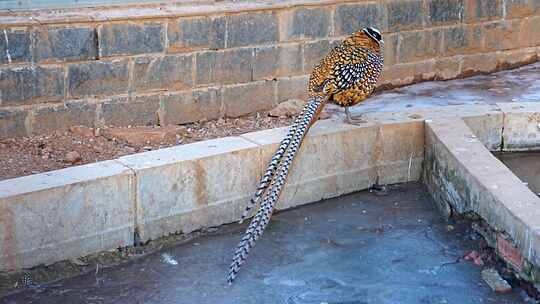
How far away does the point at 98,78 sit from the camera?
703cm

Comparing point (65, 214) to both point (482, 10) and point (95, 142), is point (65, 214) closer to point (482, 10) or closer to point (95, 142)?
point (95, 142)

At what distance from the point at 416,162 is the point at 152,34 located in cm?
226

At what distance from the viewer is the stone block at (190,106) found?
24.4 feet

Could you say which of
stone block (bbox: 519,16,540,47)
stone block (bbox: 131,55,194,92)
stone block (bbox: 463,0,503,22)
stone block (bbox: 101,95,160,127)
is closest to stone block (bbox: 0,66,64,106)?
stone block (bbox: 101,95,160,127)

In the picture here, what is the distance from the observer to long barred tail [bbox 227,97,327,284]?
5.51 m

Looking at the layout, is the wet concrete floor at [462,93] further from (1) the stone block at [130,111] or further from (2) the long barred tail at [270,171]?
(2) the long barred tail at [270,171]

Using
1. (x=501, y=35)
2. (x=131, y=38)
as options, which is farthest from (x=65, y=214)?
(x=501, y=35)

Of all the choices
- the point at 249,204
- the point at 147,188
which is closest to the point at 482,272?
the point at 249,204

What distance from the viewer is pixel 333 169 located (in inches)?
260

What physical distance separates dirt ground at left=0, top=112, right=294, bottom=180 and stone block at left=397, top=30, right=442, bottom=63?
1679 millimetres

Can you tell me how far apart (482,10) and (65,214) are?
18.3 feet

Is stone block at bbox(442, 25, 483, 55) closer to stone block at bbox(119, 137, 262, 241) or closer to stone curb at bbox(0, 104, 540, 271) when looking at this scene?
stone curb at bbox(0, 104, 540, 271)

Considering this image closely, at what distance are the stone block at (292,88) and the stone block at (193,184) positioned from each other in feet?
5.99

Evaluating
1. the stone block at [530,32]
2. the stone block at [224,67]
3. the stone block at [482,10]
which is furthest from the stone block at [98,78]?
the stone block at [530,32]
